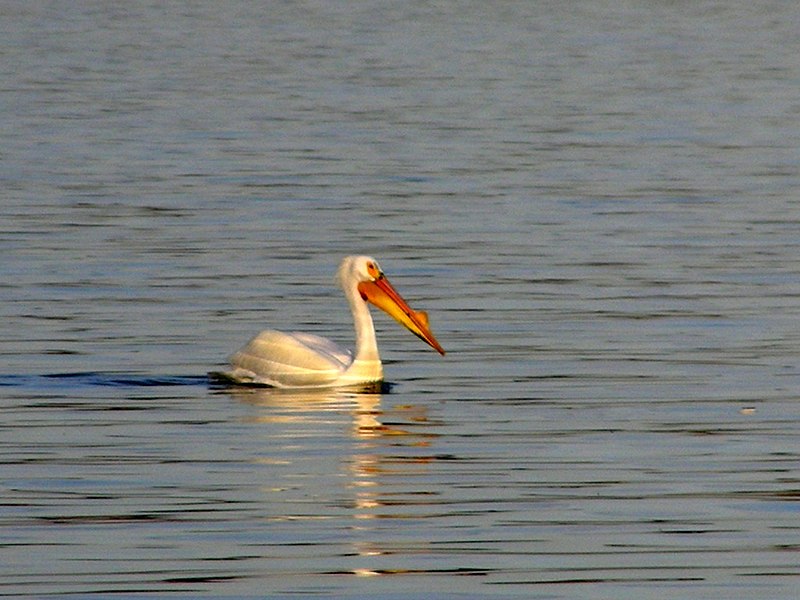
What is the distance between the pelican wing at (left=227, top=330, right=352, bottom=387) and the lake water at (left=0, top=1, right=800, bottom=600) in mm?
193

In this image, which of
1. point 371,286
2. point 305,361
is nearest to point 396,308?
point 371,286

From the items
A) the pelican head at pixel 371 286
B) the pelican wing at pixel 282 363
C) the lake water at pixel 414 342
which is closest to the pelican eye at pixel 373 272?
the pelican head at pixel 371 286

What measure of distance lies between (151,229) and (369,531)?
464 inches

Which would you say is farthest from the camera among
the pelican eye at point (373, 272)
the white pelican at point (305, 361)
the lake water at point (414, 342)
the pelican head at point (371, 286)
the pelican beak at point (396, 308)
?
the pelican eye at point (373, 272)

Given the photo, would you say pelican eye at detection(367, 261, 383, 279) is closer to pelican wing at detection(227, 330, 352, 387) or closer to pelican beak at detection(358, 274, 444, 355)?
pelican beak at detection(358, 274, 444, 355)

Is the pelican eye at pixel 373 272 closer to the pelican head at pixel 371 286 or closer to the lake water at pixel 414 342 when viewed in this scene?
the pelican head at pixel 371 286

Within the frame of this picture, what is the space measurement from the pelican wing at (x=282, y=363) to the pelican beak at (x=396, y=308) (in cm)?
74

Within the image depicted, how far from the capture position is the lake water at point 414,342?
9648 millimetres

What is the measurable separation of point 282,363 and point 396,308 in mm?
1278

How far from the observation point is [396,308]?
51.0ft

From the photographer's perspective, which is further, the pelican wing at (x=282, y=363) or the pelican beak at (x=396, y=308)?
the pelican beak at (x=396, y=308)

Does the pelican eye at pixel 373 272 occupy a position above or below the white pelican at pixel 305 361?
above

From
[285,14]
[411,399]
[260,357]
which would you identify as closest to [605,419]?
[411,399]

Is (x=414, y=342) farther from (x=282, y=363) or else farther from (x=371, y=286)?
(x=282, y=363)
